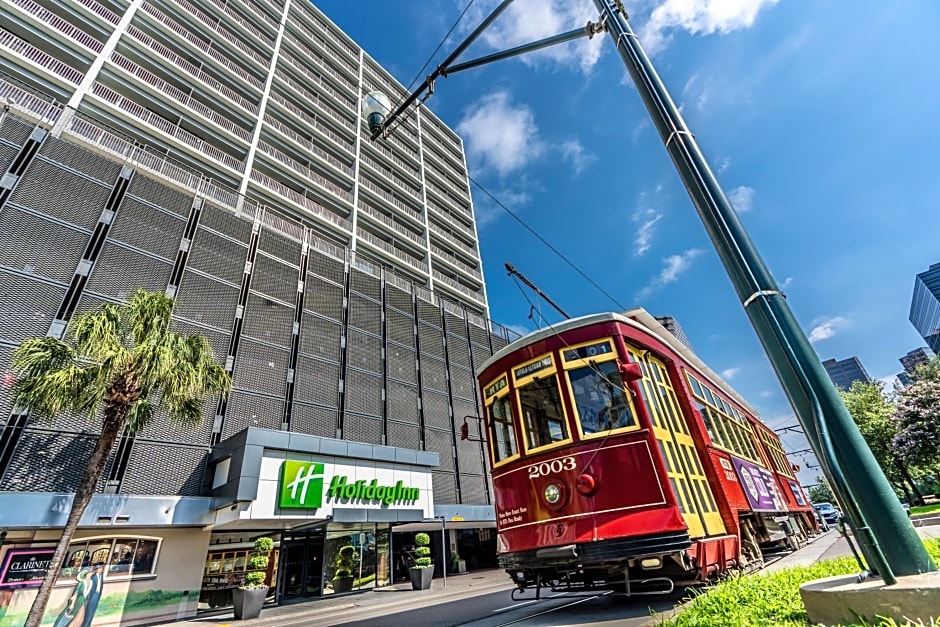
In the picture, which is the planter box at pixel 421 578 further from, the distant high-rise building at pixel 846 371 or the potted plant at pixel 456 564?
the distant high-rise building at pixel 846 371

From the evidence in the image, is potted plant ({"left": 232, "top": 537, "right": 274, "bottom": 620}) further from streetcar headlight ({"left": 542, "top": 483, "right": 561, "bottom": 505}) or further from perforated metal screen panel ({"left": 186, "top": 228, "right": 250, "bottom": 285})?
perforated metal screen panel ({"left": 186, "top": 228, "right": 250, "bottom": 285})

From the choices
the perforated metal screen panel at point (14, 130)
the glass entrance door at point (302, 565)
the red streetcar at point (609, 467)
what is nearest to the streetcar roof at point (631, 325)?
the red streetcar at point (609, 467)

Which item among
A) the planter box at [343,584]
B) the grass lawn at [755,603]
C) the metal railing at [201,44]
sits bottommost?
the grass lawn at [755,603]

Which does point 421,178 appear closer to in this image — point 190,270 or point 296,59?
point 296,59

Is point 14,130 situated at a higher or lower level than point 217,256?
higher

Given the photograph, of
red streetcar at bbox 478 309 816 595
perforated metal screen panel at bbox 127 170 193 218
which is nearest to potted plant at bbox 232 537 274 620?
red streetcar at bbox 478 309 816 595

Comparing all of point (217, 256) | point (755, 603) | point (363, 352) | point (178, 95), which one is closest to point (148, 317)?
point (217, 256)

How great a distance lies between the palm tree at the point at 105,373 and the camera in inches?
414

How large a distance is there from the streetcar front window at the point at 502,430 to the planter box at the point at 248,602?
980 centimetres

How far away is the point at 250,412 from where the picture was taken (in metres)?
17.9

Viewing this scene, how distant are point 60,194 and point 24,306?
5093 millimetres

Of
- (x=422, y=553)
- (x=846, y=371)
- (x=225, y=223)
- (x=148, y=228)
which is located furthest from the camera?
Answer: (x=846, y=371)

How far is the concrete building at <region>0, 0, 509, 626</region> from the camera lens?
531 inches

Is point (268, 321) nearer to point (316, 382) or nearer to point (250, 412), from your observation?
point (316, 382)
